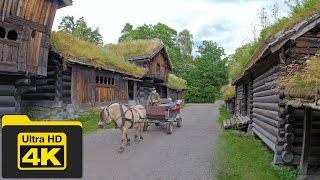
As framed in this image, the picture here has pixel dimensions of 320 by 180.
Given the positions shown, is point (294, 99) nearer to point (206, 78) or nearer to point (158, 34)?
point (206, 78)

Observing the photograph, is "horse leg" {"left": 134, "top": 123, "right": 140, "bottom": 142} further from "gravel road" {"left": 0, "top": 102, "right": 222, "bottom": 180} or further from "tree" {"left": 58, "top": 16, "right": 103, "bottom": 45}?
"tree" {"left": 58, "top": 16, "right": 103, "bottom": 45}

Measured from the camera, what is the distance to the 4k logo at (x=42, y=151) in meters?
2.04

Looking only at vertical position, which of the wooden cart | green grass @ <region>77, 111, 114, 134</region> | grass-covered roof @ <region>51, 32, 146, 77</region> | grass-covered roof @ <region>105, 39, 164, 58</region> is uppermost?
grass-covered roof @ <region>105, 39, 164, 58</region>

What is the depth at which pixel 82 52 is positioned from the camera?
72.7 feet

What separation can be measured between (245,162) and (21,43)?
37.4 ft

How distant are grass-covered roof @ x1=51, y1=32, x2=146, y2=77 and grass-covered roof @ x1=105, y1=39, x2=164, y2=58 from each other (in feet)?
20.9

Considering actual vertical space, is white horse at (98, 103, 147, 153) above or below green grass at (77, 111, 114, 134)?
above

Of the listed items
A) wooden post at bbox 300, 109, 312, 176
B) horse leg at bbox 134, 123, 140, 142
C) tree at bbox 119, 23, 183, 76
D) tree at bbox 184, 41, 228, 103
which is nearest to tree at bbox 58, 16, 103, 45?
tree at bbox 119, 23, 183, 76

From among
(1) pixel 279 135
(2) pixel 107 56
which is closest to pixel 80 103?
(2) pixel 107 56

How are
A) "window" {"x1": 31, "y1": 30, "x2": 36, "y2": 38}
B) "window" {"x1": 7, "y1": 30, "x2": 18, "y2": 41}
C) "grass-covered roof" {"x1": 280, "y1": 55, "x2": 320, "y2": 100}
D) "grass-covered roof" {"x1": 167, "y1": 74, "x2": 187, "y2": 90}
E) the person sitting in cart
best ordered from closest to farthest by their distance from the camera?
"grass-covered roof" {"x1": 280, "y1": 55, "x2": 320, "y2": 100} → "window" {"x1": 7, "y1": 30, "x2": 18, "y2": 41} → "window" {"x1": 31, "y1": 30, "x2": 36, "y2": 38} → the person sitting in cart → "grass-covered roof" {"x1": 167, "y1": 74, "x2": 187, "y2": 90}

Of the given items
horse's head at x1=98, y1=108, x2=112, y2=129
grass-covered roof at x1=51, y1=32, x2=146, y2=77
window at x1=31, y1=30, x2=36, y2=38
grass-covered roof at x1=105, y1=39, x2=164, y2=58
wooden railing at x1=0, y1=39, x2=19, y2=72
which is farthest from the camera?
grass-covered roof at x1=105, y1=39, x2=164, y2=58

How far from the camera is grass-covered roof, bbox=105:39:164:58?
34.1m

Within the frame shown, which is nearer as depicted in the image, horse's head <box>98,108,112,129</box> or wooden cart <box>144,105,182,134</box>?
horse's head <box>98,108,112,129</box>

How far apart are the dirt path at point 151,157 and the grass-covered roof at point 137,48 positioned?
1804 cm
